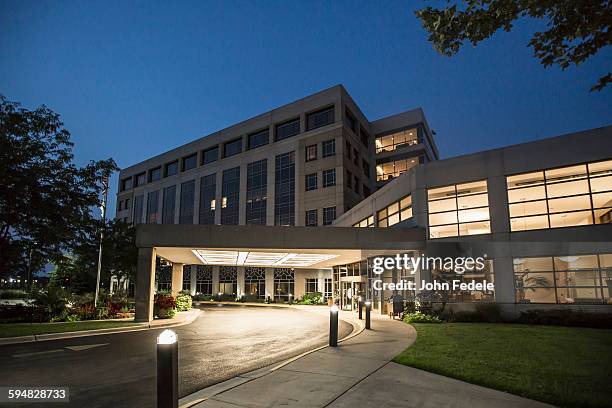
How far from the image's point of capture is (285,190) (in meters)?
52.6

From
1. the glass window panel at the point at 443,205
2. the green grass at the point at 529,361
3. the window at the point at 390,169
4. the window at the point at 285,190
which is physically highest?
the window at the point at 390,169

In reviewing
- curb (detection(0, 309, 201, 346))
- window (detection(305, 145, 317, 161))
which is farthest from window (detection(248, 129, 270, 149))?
curb (detection(0, 309, 201, 346))

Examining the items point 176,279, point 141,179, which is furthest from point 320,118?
point 141,179

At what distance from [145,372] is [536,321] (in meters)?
18.4

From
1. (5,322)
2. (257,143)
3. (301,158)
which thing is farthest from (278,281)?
(5,322)

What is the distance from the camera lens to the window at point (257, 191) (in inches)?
2162

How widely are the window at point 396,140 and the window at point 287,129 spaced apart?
1250 cm

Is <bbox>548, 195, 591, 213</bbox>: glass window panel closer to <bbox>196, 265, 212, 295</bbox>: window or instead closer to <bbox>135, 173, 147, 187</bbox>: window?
<bbox>196, 265, 212, 295</bbox>: window

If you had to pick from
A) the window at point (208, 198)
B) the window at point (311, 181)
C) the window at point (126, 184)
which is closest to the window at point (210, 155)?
the window at point (208, 198)

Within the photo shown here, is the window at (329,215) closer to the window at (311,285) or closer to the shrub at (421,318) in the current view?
the window at (311,285)

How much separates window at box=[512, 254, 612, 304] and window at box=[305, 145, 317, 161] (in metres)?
32.0

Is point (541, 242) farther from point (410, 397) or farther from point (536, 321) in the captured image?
point (410, 397)

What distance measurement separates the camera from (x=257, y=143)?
5812 centimetres

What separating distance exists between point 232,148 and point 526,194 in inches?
1839
